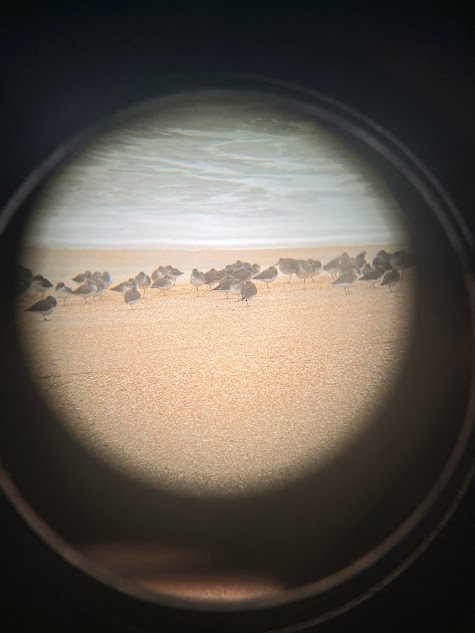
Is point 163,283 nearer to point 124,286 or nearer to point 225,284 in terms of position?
point 124,286

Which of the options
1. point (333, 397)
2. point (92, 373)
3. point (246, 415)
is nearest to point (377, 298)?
point (333, 397)

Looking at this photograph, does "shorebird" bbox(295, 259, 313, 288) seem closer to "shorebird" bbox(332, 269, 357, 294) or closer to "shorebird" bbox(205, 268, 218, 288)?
"shorebird" bbox(332, 269, 357, 294)

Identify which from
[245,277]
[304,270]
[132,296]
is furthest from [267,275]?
[132,296]

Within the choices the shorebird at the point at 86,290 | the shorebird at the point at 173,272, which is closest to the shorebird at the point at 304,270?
the shorebird at the point at 173,272

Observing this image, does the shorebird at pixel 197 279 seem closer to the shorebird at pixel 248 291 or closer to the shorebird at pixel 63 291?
the shorebird at pixel 248 291

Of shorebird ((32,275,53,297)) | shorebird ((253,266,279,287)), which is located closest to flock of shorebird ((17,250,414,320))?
shorebird ((253,266,279,287))

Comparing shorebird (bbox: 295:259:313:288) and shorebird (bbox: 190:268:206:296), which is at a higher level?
shorebird (bbox: 295:259:313:288)
